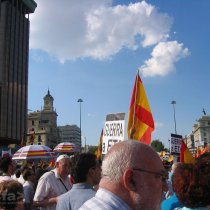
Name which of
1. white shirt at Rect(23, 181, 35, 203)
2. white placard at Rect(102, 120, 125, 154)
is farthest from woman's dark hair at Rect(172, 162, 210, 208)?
white shirt at Rect(23, 181, 35, 203)

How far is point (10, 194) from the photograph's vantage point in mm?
3482

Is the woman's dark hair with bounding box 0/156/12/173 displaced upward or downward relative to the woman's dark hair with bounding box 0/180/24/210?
upward

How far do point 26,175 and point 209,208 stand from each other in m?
5.56

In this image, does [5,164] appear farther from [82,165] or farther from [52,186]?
[82,165]

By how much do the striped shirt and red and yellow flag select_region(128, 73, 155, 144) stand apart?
4.60 meters

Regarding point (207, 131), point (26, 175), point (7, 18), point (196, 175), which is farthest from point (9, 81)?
point (207, 131)

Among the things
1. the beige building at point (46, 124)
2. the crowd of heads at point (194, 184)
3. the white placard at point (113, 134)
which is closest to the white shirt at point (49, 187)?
the white placard at point (113, 134)

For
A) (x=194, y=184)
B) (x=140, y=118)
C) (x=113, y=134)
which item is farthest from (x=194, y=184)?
(x=113, y=134)

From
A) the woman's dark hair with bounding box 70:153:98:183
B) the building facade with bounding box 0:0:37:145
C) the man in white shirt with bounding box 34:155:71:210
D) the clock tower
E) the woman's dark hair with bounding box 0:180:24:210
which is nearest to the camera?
the woman's dark hair with bounding box 0:180:24:210

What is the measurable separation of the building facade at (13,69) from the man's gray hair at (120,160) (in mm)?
72540

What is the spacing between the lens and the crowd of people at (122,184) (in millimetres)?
1903

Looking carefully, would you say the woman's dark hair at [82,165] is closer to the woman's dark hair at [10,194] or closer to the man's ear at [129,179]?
the woman's dark hair at [10,194]

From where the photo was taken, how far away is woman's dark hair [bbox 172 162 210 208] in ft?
9.90

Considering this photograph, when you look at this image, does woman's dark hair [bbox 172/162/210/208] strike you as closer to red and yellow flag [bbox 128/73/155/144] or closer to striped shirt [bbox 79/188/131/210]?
striped shirt [bbox 79/188/131/210]
